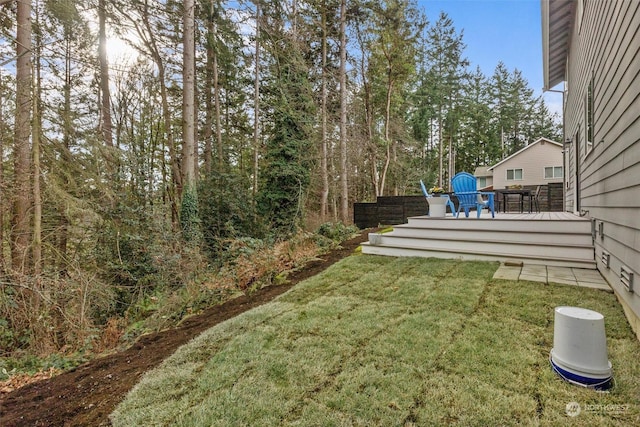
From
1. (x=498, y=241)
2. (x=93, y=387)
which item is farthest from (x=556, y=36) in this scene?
(x=93, y=387)

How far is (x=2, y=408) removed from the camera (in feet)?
6.75

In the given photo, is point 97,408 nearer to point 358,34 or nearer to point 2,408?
point 2,408

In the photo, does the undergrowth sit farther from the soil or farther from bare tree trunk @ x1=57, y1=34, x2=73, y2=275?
the soil

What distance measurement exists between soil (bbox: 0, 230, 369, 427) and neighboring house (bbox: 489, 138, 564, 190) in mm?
20447

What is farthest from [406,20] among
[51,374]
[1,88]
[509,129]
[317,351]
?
[509,129]

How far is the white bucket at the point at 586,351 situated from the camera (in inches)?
65.2

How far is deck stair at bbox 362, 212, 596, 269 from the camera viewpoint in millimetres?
3996

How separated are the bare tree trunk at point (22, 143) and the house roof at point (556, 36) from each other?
879 cm

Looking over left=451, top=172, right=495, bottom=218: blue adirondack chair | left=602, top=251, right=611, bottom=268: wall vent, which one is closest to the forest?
left=451, top=172, right=495, bottom=218: blue adirondack chair

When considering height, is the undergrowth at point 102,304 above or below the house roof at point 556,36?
below

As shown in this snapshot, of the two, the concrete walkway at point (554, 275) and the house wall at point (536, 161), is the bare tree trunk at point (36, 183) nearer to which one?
the concrete walkway at point (554, 275)

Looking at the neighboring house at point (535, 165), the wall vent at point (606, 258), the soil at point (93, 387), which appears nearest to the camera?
the soil at point (93, 387)

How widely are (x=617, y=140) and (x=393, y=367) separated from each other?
8.89 ft

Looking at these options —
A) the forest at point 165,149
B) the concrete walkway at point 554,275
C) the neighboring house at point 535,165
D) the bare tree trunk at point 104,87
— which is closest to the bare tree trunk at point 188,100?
the forest at point 165,149
